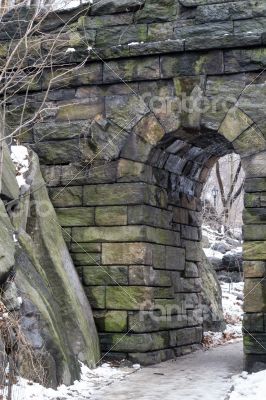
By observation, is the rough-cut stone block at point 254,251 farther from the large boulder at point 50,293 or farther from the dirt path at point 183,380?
the large boulder at point 50,293

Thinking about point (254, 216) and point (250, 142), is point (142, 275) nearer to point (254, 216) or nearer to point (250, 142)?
point (254, 216)

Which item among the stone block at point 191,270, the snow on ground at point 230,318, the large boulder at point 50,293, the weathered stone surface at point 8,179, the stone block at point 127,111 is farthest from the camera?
the snow on ground at point 230,318

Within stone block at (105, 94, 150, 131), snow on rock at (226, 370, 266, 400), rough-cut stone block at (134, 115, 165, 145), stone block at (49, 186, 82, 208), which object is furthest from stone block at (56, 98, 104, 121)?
snow on rock at (226, 370, 266, 400)

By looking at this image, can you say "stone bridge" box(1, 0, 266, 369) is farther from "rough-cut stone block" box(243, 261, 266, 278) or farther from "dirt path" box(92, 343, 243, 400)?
"dirt path" box(92, 343, 243, 400)

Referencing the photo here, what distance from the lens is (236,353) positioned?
9.20 meters

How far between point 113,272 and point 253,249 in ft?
5.69

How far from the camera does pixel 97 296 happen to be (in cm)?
812

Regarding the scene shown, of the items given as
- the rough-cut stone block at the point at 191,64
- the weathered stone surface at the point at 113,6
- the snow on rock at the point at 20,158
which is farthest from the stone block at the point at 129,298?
the weathered stone surface at the point at 113,6

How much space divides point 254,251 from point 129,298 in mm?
1610

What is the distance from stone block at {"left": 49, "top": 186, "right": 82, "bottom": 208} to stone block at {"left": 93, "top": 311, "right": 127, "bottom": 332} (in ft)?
4.70

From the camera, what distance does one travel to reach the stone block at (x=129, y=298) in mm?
7969

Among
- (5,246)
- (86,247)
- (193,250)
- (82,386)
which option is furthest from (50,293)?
(193,250)

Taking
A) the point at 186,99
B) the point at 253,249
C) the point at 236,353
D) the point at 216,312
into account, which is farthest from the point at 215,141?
the point at 216,312

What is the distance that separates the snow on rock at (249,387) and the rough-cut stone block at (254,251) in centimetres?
127
